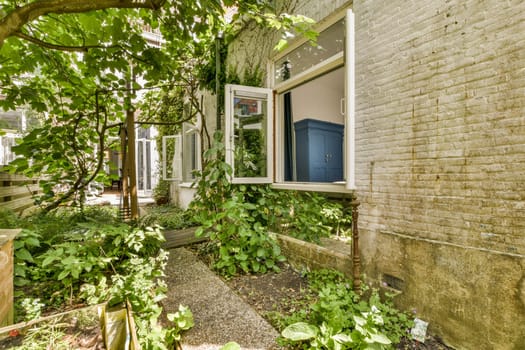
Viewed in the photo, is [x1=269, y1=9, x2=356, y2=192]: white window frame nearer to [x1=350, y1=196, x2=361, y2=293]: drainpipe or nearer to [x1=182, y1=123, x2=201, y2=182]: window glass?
[x1=350, y1=196, x2=361, y2=293]: drainpipe

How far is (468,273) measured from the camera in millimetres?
1567

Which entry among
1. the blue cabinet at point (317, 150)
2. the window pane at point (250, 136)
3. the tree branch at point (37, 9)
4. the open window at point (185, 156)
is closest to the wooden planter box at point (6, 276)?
the tree branch at point (37, 9)

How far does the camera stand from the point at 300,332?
1.53m

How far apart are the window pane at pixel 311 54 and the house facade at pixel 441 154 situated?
31mm

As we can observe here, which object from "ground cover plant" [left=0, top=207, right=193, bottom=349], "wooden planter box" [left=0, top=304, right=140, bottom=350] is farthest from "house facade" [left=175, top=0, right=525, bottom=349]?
"wooden planter box" [left=0, top=304, right=140, bottom=350]

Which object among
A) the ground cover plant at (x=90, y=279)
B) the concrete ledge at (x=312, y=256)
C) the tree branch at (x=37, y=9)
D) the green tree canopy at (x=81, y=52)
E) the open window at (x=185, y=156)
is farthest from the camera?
the open window at (x=185, y=156)

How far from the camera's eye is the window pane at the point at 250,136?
11.2ft

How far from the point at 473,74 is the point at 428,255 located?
1.25m

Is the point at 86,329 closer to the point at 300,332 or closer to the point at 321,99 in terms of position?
the point at 300,332

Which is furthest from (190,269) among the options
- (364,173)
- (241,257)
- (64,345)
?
(364,173)

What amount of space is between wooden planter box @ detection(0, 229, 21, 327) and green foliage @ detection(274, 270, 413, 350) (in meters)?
1.65

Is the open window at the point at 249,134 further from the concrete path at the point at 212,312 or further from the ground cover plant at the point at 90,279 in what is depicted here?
the ground cover plant at the point at 90,279

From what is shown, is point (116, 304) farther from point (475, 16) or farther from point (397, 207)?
point (475, 16)

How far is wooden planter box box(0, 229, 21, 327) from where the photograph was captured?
4.62ft
